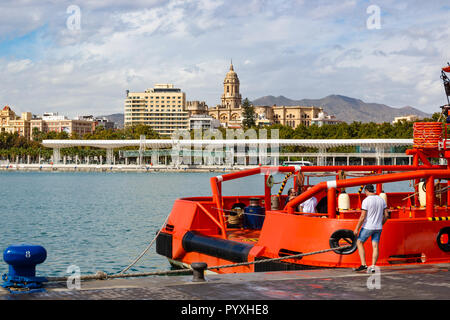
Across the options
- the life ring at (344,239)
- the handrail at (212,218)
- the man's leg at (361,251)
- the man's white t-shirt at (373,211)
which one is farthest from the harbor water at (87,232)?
the man's white t-shirt at (373,211)

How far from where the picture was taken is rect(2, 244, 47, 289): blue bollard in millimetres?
9906

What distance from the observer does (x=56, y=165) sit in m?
189

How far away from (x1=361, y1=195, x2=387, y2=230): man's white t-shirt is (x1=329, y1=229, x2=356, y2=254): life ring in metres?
0.90

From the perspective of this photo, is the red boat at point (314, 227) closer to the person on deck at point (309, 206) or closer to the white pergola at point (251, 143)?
the person on deck at point (309, 206)

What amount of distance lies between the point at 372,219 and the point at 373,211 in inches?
5.6

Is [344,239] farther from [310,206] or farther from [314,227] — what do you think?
[310,206]

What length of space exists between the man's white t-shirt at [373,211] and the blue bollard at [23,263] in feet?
18.0

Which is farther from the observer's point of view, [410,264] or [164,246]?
[164,246]

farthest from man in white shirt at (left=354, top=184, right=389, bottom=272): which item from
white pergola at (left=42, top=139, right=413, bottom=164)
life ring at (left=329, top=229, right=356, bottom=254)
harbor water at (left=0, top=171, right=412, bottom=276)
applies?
white pergola at (left=42, top=139, right=413, bottom=164)

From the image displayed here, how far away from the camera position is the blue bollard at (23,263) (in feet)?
32.5
